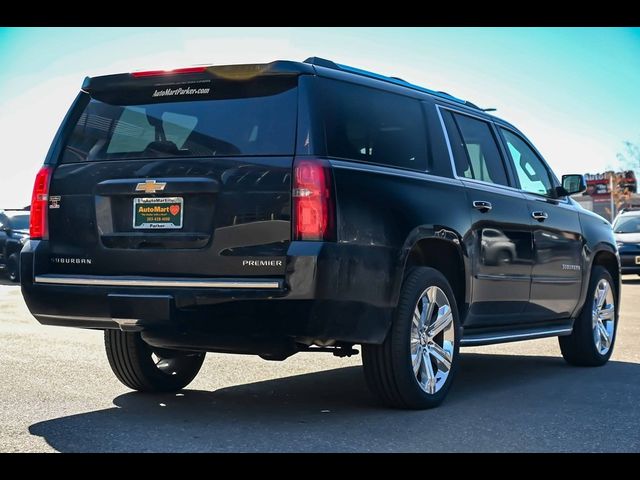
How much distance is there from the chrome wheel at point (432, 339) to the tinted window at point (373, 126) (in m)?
0.86

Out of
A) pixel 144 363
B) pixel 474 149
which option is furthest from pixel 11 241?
pixel 474 149

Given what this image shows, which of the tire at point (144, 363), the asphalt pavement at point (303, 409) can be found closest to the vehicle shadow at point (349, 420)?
the asphalt pavement at point (303, 409)

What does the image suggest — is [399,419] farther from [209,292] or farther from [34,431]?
[34,431]

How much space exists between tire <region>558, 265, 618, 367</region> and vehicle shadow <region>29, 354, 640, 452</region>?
0.78 m

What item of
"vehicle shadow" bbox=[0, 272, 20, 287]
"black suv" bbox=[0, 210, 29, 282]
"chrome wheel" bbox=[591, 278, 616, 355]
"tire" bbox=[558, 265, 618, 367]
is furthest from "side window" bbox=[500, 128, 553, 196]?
"black suv" bbox=[0, 210, 29, 282]

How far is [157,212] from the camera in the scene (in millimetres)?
5492

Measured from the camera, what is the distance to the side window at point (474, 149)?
6863 mm

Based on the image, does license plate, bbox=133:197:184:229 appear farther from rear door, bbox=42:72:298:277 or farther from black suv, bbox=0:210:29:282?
black suv, bbox=0:210:29:282

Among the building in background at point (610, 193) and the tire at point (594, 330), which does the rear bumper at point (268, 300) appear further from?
the building in background at point (610, 193)

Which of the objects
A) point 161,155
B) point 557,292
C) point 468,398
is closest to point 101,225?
point 161,155

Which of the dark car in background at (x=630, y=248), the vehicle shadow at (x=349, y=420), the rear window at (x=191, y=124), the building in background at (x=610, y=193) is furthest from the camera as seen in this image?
the building in background at (x=610, y=193)

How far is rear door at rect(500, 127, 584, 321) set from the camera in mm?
7637

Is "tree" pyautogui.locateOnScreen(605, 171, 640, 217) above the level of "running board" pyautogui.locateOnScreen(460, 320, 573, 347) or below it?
above

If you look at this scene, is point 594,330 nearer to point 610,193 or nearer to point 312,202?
point 312,202
